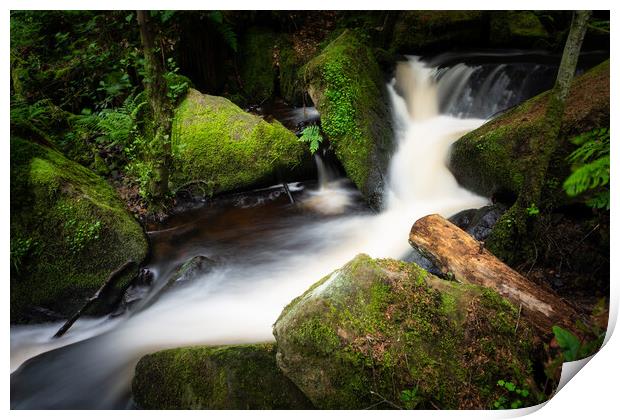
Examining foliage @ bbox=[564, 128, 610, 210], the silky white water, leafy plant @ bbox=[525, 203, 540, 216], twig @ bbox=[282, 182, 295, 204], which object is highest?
foliage @ bbox=[564, 128, 610, 210]

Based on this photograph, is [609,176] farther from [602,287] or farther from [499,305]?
[499,305]

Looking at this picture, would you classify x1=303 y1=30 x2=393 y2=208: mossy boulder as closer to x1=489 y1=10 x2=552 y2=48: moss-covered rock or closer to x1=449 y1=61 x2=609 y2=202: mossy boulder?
x1=449 y1=61 x2=609 y2=202: mossy boulder

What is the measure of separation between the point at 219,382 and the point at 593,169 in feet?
8.28

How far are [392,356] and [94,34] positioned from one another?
482 centimetres

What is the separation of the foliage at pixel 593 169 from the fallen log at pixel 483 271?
67 cm

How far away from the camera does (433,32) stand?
5.98 m

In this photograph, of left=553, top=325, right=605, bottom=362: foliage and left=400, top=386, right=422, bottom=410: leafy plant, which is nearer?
left=400, top=386, right=422, bottom=410: leafy plant

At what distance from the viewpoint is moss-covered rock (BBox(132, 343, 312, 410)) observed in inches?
91.1

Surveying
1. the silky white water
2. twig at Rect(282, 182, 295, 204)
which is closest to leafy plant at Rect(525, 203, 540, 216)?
the silky white water

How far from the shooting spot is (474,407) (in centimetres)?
212

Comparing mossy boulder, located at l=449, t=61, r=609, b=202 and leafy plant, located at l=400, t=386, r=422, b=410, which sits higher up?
mossy boulder, located at l=449, t=61, r=609, b=202

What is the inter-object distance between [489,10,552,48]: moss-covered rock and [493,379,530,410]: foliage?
14.8 ft

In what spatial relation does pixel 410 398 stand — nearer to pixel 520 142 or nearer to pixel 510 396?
pixel 510 396

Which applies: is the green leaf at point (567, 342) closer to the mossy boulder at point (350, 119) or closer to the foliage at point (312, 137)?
the mossy boulder at point (350, 119)
